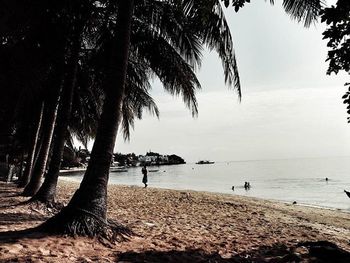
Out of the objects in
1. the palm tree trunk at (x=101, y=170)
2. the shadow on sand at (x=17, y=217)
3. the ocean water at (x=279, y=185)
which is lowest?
the ocean water at (x=279, y=185)

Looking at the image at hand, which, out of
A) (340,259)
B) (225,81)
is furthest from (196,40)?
(340,259)

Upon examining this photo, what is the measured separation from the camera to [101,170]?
6695mm

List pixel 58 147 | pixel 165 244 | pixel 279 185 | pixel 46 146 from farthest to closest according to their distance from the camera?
pixel 279 185
pixel 46 146
pixel 58 147
pixel 165 244

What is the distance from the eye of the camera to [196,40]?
1030 cm

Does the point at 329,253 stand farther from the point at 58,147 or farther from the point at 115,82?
the point at 58,147

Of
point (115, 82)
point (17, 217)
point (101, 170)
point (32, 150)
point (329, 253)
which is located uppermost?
point (115, 82)

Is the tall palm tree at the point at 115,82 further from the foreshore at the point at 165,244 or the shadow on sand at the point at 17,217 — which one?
the shadow on sand at the point at 17,217

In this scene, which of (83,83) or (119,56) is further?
(83,83)

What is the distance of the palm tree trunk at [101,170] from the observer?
19.7 feet

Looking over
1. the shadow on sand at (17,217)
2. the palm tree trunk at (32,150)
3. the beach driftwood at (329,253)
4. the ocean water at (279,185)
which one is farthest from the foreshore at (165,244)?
the ocean water at (279,185)

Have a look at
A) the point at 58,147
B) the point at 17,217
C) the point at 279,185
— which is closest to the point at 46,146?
the point at 58,147

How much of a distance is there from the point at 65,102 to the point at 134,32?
311cm

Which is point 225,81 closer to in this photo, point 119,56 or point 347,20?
point 119,56

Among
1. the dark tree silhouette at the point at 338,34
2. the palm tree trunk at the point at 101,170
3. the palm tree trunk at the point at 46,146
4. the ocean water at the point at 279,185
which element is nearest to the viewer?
the dark tree silhouette at the point at 338,34
